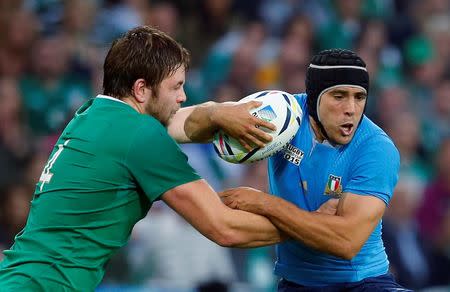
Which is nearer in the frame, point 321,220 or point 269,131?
point 321,220

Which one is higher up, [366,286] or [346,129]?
[346,129]

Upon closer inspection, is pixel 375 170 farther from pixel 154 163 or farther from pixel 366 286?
pixel 154 163

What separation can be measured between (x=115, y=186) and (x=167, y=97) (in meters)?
0.59

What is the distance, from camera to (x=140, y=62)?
481cm

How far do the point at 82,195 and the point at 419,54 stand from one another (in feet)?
26.8

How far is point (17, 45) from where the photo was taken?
10055mm

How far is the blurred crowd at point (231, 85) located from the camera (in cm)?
976

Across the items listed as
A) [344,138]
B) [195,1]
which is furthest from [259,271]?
[344,138]

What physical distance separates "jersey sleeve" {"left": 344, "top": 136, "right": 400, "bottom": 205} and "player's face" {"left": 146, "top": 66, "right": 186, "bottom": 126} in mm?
1109

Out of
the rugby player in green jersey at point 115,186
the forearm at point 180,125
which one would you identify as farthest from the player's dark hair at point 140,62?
the forearm at point 180,125

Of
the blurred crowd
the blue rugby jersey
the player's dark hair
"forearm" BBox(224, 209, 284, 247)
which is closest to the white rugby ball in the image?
the blue rugby jersey

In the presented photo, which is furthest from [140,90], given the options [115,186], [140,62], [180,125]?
[180,125]

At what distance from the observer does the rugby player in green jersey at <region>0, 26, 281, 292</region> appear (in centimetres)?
450

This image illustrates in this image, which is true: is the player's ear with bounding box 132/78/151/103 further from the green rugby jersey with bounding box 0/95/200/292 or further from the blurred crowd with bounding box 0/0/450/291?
the blurred crowd with bounding box 0/0/450/291
